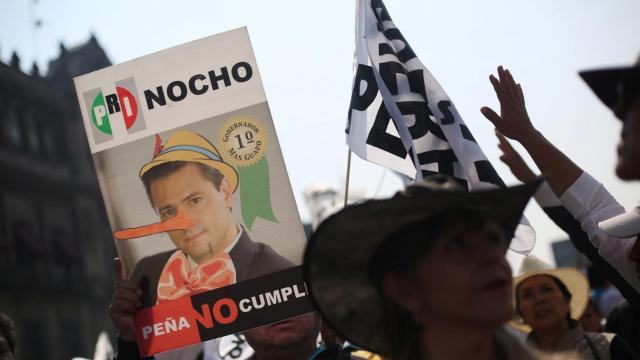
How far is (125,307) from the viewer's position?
336 cm

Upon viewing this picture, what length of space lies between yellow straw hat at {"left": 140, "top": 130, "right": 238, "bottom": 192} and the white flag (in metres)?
0.86

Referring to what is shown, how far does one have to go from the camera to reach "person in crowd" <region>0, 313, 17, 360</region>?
3883 millimetres

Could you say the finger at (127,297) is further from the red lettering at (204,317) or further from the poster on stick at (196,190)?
the red lettering at (204,317)

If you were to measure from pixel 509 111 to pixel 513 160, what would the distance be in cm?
31

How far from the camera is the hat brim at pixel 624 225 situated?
2762mm

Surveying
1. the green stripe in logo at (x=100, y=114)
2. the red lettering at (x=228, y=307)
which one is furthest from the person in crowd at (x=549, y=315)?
the green stripe in logo at (x=100, y=114)

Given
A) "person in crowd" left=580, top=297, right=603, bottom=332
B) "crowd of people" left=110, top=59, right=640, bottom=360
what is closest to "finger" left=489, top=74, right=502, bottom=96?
"crowd of people" left=110, top=59, right=640, bottom=360

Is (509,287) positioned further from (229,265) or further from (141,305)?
(141,305)

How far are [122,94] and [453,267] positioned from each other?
193 cm

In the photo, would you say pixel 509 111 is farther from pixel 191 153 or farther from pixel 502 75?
pixel 191 153

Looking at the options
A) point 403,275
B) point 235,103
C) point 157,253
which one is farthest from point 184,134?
point 403,275

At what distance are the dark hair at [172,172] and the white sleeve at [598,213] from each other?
134 cm

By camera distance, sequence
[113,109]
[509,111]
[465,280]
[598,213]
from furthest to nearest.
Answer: [113,109]
[509,111]
[598,213]
[465,280]

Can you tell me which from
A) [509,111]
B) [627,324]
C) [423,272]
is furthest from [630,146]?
[627,324]
